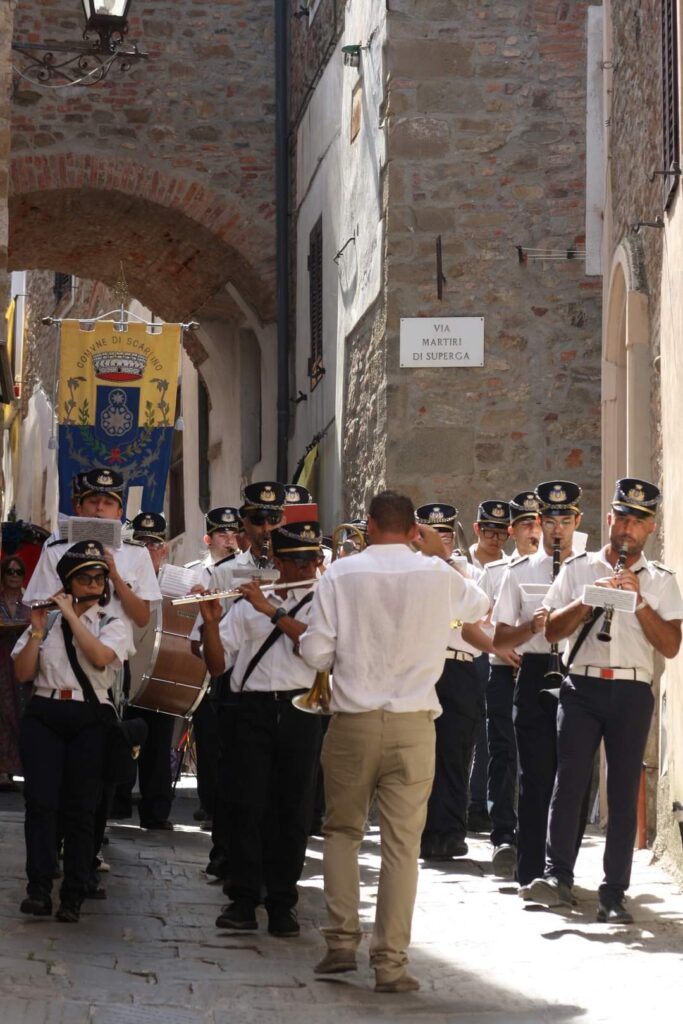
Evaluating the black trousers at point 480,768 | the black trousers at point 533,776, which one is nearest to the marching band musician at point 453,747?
the black trousers at point 480,768

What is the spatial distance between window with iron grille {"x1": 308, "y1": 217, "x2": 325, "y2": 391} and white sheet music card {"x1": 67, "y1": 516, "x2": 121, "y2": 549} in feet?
31.2

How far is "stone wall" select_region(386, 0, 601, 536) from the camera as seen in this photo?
14.3 metres

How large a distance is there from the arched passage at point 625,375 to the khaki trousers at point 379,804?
4552 mm

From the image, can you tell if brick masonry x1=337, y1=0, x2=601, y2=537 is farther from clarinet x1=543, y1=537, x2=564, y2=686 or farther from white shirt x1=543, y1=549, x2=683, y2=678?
white shirt x1=543, y1=549, x2=683, y2=678

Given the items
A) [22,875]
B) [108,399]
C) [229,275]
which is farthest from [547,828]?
[229,275]

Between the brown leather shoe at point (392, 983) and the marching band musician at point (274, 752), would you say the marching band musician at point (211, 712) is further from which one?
the brown leather shoe at point (392, 983)

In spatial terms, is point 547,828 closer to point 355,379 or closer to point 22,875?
point 22,875

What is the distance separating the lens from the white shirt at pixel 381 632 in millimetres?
6766

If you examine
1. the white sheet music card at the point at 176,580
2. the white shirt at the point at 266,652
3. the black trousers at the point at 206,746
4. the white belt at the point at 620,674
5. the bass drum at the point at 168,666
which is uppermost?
the white sheet music card at the point at 176,580

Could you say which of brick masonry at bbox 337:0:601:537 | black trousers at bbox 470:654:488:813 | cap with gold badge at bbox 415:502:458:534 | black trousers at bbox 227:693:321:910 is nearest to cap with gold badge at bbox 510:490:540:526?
cap with gold badge at bbox 415:502:458:534

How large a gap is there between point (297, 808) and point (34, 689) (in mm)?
1204

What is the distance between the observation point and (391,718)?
6730mm

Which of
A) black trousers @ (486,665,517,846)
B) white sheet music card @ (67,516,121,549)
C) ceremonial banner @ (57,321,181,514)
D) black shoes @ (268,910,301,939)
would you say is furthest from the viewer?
ceremonial banner @ (57,321,181,514)

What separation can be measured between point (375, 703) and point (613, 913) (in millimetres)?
1726
